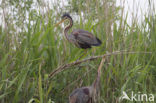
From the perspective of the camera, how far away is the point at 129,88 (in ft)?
7.72

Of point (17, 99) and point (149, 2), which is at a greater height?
point (149, 2)

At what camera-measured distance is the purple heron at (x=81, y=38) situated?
2695 mm

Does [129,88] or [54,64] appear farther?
[54,64]

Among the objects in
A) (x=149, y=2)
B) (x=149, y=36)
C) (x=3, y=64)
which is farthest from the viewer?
(x=149, y=36)

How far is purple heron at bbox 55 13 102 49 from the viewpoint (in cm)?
270

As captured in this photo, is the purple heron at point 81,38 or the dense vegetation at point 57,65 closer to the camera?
the dense vegetation at point 57,65

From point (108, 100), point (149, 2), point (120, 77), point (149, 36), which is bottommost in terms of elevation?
point (108, 100)

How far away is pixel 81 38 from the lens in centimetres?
287

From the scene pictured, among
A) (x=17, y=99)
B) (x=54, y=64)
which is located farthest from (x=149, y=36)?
(x=17, y=99)

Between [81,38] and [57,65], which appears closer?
[57,65]

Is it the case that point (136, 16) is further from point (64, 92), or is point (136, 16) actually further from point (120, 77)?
point (64, 92)

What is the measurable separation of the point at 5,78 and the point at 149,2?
76.3 inches

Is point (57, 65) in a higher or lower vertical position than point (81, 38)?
lower

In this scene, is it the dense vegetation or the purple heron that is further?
the purple heron
